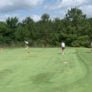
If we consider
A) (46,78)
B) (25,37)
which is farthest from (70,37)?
(46,78)

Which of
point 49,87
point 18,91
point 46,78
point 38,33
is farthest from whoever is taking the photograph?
point 38,33

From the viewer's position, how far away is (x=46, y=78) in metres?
22.0

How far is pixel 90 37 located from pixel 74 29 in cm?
678

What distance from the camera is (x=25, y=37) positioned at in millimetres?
121438

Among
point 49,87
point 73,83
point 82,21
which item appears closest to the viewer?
point 49,87

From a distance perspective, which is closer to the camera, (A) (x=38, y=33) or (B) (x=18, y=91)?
(B) (x=18, y=91)

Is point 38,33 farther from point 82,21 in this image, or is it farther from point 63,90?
point 63,90

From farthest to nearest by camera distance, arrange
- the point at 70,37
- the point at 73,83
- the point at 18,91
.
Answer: the point at 70,37, the point at 73,83, the point at 18,91

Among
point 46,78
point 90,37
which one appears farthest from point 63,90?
point 90,37

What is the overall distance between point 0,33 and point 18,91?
98.1 metres

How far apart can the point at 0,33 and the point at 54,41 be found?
55.6ft

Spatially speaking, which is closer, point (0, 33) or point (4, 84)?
point (4, 84)

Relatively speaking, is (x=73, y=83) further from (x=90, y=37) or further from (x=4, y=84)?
(x=90, y=37)

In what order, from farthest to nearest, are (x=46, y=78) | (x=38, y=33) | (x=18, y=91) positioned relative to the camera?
(x=38, y=33) → (x=46, y=78) → (x=18, y=91)
